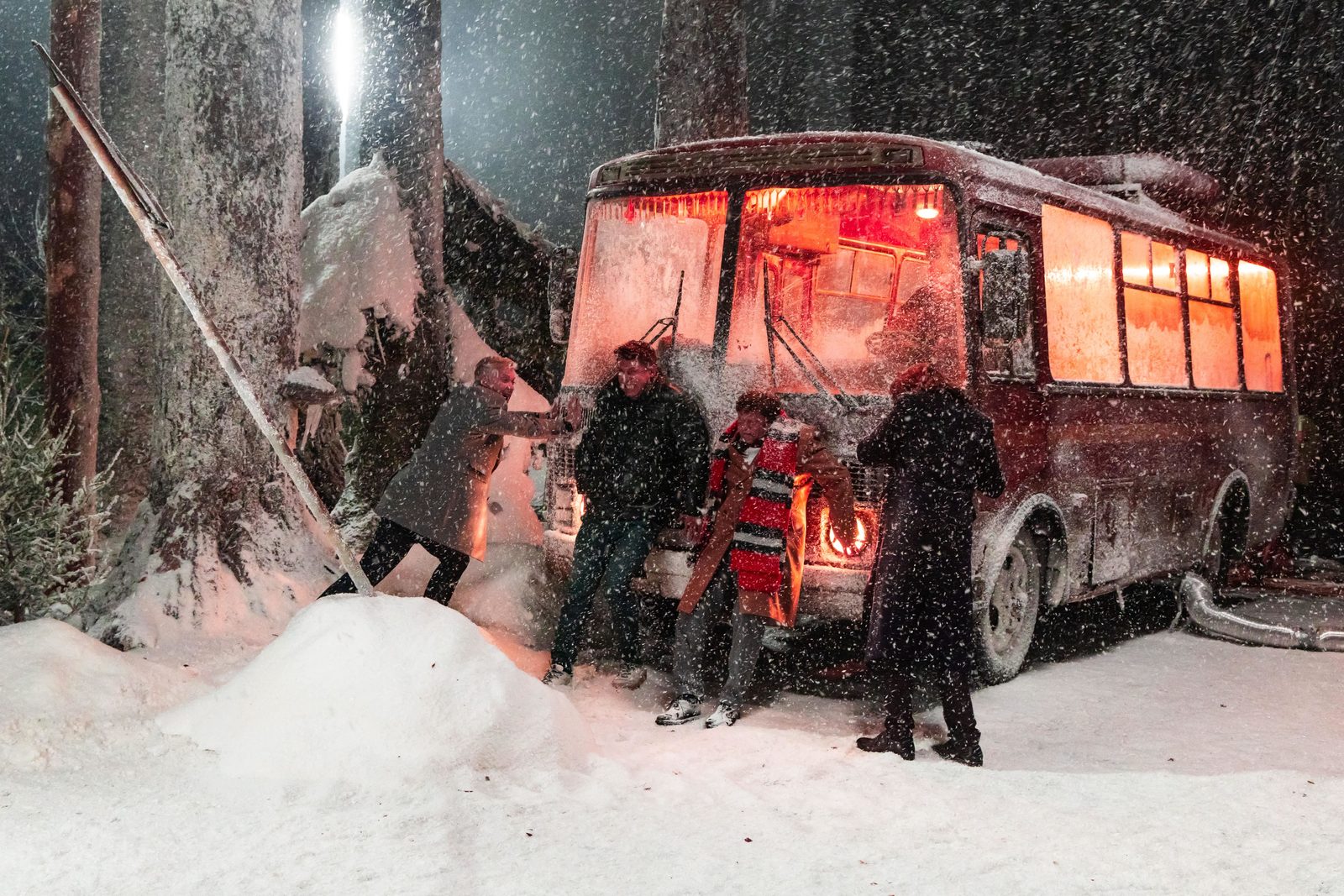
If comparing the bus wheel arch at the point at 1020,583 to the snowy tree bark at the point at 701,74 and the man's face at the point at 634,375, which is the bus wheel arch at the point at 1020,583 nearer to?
the man's face at the point at 634,375

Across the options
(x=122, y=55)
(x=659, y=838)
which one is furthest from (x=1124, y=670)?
(x=122, y=55)

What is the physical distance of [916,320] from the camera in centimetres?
681

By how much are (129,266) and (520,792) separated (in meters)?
9.15

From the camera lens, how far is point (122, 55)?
501 inches

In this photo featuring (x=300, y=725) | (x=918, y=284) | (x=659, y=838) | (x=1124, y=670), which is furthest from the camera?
(x=1124, y=670)

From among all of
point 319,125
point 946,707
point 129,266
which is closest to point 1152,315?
point 946,707

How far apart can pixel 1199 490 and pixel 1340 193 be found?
692 cm

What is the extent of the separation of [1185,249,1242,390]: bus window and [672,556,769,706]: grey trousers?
4711mm

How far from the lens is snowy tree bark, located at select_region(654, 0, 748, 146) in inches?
458

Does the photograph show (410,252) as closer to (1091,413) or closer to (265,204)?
(265,204)

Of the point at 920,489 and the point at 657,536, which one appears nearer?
the point at 920,489

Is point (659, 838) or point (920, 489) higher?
point (920, 489)

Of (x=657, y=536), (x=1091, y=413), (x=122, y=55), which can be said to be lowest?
(x=657, y=536)

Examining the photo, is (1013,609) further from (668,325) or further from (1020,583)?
(668,325)
